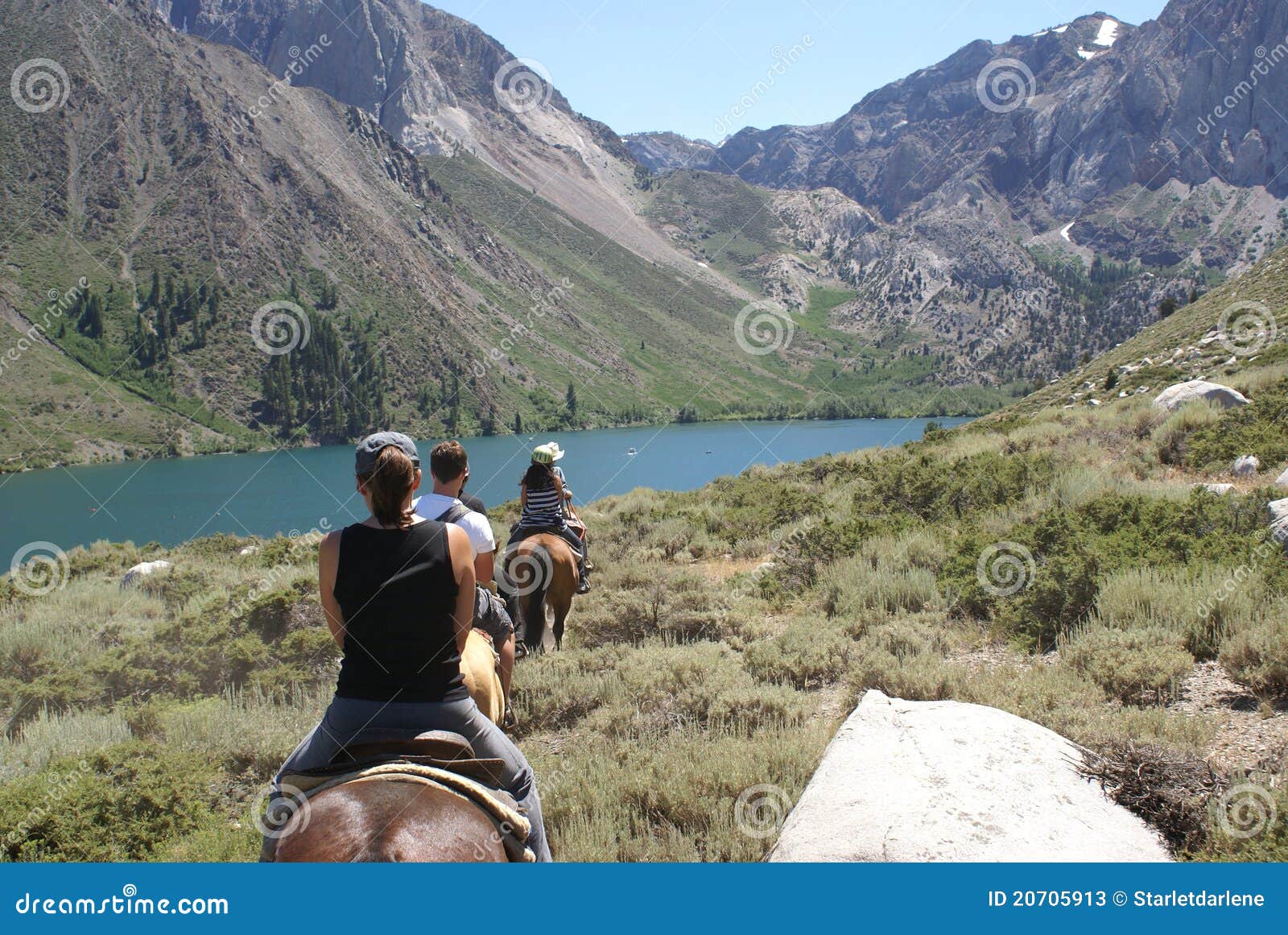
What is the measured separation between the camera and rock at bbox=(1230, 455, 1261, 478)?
9.12 m

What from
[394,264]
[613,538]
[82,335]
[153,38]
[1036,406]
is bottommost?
[82,335]

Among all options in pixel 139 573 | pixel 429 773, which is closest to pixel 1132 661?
pixel 429 773

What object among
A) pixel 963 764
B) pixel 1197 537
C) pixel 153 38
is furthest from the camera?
pixel 153 38

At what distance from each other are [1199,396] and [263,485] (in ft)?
164

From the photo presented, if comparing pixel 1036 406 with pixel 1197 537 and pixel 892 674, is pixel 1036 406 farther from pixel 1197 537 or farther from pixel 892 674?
pixel 892 674

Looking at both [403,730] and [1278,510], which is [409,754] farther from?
[1278,510]

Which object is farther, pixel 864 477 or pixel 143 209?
pixel 143 209

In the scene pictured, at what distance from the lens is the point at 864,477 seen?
14.3 m

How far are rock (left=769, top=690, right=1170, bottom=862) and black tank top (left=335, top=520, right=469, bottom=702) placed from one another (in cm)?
179

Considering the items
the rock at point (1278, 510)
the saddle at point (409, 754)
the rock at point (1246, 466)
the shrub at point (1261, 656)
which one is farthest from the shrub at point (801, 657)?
the rock at point (1246, 466)

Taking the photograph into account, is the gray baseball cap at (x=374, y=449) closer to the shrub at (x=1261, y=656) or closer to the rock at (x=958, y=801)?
the rock at (x=958, y=801)

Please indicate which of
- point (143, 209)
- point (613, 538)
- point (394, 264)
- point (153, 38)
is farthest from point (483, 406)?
point (613, 538)

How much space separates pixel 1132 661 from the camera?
4.80 metres

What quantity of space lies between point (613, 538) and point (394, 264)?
129m
